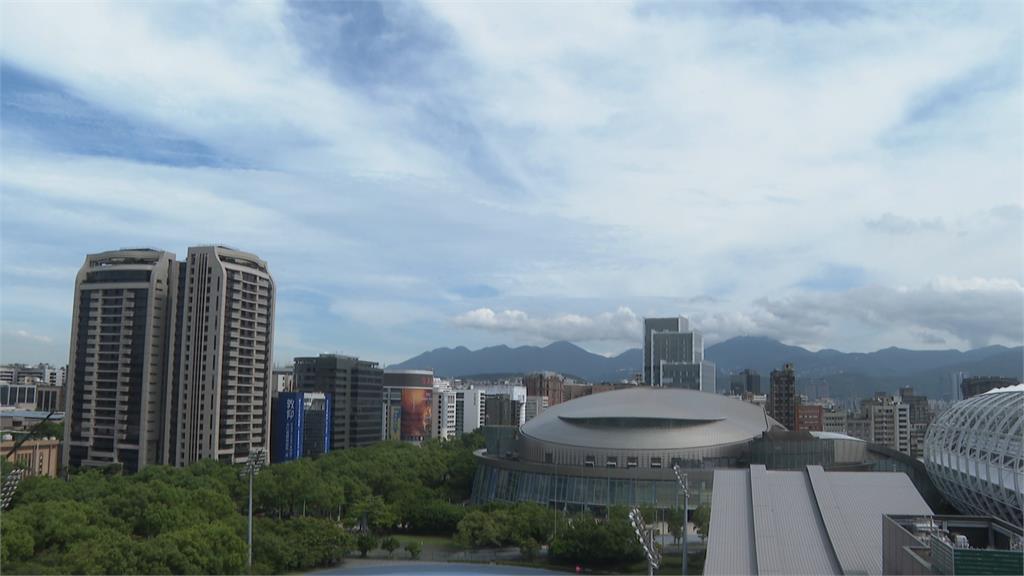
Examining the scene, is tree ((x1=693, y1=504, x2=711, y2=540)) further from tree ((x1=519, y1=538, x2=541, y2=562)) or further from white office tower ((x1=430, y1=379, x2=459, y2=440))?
white office tower ((x1=430, y1=379, x2=459, y2=440))

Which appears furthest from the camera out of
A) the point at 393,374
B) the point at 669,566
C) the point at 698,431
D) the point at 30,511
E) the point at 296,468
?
the point at 393,374

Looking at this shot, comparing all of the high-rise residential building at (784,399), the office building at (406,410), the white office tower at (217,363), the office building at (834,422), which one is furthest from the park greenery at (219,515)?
the office building at (834,422)

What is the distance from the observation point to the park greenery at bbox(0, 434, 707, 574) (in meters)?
33.8

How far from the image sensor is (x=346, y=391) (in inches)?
4528

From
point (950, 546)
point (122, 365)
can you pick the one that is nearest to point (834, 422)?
point (122, 365)

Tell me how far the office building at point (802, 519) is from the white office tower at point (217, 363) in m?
57.6

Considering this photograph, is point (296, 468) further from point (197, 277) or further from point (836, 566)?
point (836, 566)

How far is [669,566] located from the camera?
45.5 metres

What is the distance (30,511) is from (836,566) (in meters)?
35.3

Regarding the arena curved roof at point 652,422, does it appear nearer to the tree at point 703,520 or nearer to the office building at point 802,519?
the tree at point 703,520

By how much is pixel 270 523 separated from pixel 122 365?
4582cm

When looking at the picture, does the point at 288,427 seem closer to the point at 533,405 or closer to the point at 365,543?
the point at 365,543

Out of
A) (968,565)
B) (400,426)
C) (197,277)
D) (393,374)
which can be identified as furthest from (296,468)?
(393,374)

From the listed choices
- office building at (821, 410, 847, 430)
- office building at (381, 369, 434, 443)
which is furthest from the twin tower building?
office building at (821, 410, 847, 430)
